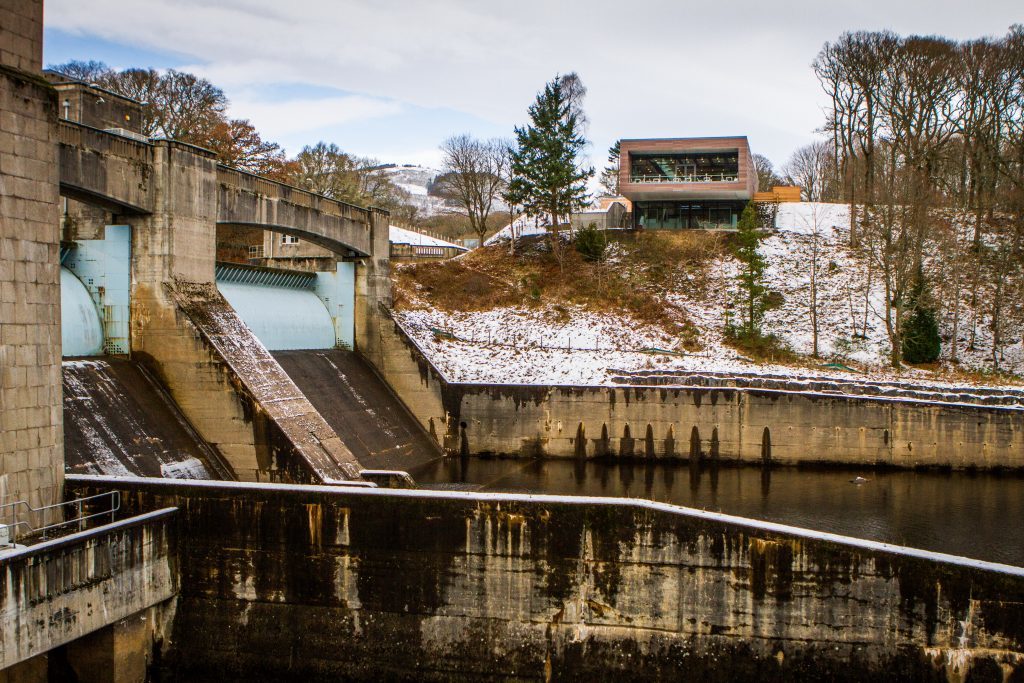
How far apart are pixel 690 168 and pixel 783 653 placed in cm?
3635

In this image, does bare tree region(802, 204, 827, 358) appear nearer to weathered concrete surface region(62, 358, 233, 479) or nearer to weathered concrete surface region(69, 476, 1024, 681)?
weathered concrete surface region(69, 476, 1024, 681)

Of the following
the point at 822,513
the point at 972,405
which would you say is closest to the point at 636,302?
the point at 972,405

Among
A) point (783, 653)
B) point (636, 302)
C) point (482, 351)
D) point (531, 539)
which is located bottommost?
point (783, 653)

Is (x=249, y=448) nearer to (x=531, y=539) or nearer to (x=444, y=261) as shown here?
(x=531, y=539)

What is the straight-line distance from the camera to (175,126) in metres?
39.8

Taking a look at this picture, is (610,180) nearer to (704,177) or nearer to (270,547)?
(704,177)

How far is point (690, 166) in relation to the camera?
44125 mm

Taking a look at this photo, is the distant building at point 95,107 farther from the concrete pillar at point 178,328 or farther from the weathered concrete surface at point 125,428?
the weathered concrete surface at point 125,428

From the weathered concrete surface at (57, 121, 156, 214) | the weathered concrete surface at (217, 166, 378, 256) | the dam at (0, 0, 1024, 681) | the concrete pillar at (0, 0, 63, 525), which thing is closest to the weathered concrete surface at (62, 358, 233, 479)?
the dam at (0, 0, 1024, 681)

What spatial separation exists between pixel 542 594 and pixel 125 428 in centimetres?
919

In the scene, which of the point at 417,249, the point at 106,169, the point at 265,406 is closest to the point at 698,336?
the point at 417,249

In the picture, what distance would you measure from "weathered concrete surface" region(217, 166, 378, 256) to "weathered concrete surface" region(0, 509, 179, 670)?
32.8 ft

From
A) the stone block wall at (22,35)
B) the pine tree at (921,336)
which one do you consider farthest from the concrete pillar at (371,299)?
the pine tree at (921,336)

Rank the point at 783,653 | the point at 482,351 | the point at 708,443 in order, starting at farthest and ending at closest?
the point at 482,351 < the point at 708,443 < the point at 783,653
